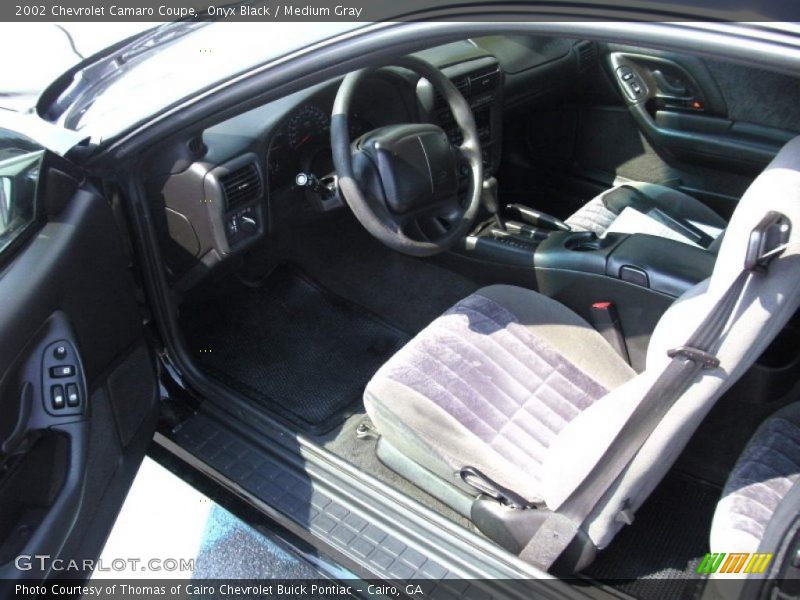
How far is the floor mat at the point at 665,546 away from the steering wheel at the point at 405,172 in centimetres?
75

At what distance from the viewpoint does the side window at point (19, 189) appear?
1481 millimetres

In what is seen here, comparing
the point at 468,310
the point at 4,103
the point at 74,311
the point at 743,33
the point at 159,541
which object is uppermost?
the point at 743,33

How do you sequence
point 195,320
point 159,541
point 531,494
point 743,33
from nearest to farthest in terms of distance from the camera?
point 743,33 < point 531,494 < point 159,541 < point 195,320

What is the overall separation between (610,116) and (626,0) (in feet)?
6.50

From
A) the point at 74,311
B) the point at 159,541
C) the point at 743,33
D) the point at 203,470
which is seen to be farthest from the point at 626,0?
the point at 159,541

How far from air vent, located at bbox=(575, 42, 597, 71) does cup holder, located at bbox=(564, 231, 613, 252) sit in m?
1.08

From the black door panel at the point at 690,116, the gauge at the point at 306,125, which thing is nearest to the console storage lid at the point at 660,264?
the gauge at the point at 306,125

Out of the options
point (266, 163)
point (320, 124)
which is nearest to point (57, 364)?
point (266, 163)

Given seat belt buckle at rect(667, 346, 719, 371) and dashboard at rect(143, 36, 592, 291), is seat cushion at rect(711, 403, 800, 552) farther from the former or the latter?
dashboard at rect(143, 36, 592, 291)

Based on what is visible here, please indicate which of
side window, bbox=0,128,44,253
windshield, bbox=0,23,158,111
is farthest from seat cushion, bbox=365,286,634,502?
windshield, bbox=0,23,158,111

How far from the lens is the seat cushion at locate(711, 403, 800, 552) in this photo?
1.24m

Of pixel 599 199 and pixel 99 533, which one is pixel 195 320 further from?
pixel 599 199

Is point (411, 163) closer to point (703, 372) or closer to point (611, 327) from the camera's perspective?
point (611, 327)

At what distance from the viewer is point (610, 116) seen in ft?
9.87
